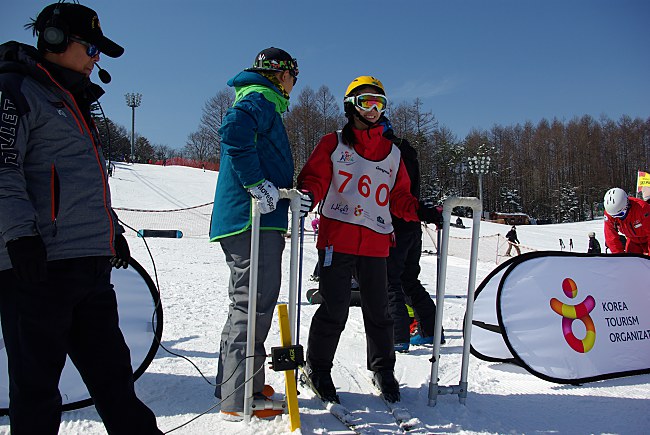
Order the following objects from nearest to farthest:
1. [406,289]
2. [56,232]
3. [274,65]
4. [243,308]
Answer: [56,232] < [243,308] < [274,65] < [406,289]

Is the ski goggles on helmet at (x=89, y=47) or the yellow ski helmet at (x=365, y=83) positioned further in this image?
the yellow ski helmet at (x=365, y=83)

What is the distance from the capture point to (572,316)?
3189 mm

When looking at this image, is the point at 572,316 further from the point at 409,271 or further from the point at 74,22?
the point at 74,22

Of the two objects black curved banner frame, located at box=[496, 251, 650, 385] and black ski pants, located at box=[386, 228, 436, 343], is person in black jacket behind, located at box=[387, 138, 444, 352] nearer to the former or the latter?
black ski pants, located at box=[386, 228, 436, 343]

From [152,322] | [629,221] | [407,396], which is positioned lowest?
[407,396]

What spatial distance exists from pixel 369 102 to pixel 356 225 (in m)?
0.79

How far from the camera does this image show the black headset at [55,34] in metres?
1.70

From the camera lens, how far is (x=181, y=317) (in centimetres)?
460

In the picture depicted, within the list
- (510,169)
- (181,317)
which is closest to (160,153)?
(510,169)

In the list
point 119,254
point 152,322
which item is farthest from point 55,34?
point 152,322

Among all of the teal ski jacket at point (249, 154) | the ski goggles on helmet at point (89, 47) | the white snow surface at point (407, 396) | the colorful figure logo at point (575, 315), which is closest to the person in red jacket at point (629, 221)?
the white snow surface at point (407, 396)

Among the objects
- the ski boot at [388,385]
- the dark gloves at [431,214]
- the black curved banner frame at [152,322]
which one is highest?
the dark gloves at [431,214]

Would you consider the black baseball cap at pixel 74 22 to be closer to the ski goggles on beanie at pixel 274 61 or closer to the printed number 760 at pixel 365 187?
the ski goggles on beanie at pixel 274 61

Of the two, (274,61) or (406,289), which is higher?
(274,61)
